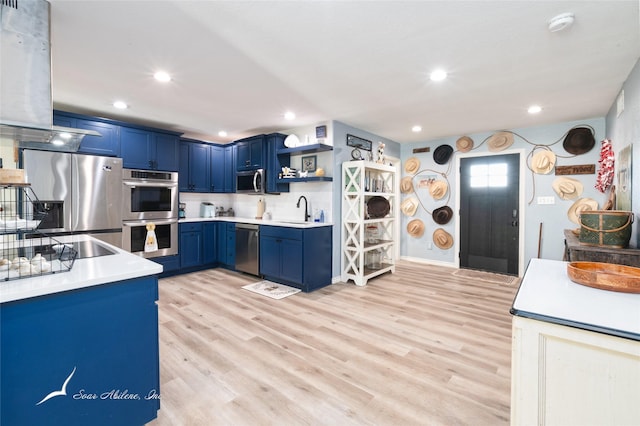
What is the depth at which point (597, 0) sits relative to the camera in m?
1.67

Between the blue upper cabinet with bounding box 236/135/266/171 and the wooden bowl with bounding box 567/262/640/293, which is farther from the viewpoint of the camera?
the blue upper cabinet with bounding box 236/135/266/171

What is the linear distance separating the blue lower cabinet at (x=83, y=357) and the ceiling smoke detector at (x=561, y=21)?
2.81m

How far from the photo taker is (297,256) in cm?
386

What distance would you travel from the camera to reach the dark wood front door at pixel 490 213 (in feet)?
15.1

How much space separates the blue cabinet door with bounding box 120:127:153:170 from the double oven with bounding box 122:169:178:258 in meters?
0.11

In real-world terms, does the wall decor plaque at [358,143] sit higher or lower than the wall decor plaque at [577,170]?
higher

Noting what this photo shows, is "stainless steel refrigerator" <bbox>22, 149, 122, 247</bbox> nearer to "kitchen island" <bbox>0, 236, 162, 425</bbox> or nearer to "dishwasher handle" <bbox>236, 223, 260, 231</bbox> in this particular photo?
"dishwasher handle" <bbox>236, 223, 260, 231</bbox>

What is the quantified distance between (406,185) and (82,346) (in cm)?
526

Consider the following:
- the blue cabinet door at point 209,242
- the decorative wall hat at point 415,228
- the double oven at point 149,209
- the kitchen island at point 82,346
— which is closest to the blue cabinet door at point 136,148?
the double oven at point 149,209

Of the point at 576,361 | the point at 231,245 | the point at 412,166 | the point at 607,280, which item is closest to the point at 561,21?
the point at 607,280

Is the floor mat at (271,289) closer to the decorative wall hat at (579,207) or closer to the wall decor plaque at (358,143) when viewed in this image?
the wall decor plaque at (358,143)

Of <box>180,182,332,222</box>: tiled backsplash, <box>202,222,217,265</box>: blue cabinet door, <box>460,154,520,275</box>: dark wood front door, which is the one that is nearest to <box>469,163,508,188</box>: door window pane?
<box>460,154,520,275</box>: dark wood front door

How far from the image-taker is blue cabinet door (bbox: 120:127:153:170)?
13.4ft

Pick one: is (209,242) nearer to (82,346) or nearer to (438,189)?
(82,346)
